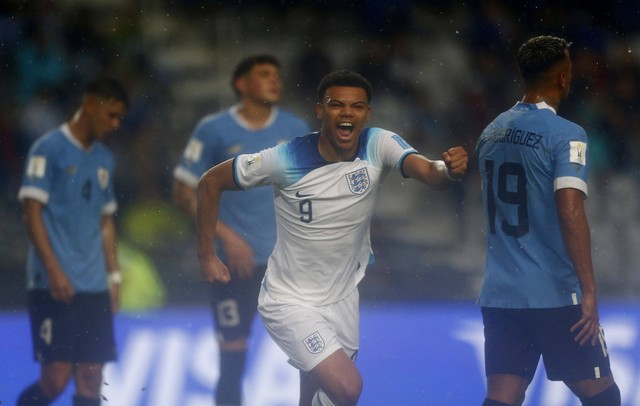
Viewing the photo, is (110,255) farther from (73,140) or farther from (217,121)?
(217,121)

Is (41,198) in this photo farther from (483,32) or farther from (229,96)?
(483,32)

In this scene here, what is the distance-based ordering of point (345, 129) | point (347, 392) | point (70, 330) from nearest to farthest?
point (347, 392)
point (345, 129)
point (70, 330)

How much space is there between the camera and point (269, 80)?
6246 millimetres

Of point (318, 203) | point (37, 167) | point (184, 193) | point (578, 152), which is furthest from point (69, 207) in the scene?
point (578, 152)

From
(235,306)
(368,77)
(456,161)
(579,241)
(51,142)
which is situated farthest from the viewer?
(368,77)

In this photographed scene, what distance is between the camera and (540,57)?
14.9 ft

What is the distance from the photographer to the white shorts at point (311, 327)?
185 inches

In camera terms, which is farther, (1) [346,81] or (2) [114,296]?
(2) [114,296]

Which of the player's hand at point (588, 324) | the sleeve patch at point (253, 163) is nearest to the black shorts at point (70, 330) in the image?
the sleeve patch at point (253, 163)

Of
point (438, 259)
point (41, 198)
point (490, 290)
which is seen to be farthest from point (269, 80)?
point (438, 259)

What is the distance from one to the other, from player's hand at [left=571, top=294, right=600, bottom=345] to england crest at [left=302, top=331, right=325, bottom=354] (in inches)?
36.5

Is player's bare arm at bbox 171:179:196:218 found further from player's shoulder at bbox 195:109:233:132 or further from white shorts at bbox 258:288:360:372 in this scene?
white shorts at bbox 258:288:360:372

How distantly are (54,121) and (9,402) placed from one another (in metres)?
3.53

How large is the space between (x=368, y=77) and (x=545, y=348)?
523cm
